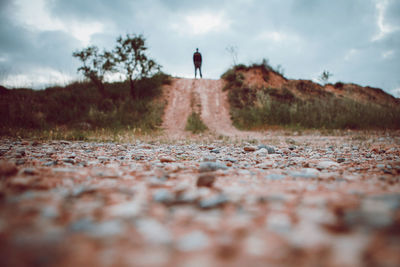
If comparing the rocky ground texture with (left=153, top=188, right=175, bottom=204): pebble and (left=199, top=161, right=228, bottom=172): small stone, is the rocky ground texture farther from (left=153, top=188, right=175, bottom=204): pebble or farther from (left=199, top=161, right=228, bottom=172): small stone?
(left=199, top=161, right=228, bottom=172): small stone

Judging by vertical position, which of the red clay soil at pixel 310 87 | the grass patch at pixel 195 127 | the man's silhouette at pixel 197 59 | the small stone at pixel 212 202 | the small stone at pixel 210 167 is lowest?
the small stone at pixel 210 167

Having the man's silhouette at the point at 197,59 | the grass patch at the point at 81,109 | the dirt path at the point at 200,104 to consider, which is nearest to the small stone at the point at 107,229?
the grass patch at the point at 81,109

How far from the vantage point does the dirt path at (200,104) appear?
1094cm

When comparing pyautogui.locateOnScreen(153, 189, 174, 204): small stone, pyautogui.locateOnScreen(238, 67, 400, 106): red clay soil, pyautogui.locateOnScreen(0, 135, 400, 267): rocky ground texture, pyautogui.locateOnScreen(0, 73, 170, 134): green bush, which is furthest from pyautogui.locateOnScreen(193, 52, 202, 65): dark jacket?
pyautogui.locateOnScreen(153, 189, 174, 204): small stone

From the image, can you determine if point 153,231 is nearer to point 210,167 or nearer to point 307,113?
point 210,167

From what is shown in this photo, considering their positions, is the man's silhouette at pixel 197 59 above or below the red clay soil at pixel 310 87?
above

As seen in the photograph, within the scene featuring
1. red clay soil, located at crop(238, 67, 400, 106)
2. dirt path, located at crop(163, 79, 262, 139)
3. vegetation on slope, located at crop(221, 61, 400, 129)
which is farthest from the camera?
red clay soil, located at crop(238, 67, 400, 106)

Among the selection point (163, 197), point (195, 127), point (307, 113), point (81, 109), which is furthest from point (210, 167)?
point (81, 109)

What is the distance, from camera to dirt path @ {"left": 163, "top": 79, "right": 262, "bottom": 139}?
10.9 m

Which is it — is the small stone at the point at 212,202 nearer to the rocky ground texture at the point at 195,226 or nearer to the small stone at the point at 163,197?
the rocky ground texture at the point at 195,226

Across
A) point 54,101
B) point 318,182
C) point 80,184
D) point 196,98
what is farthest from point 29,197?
point 196,98

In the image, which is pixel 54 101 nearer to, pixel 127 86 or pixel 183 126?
pixel 127 86

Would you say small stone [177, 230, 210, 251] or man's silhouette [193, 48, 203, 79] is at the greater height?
man's silhouette [193, 48, 203, 79]

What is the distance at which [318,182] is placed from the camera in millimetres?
1485
